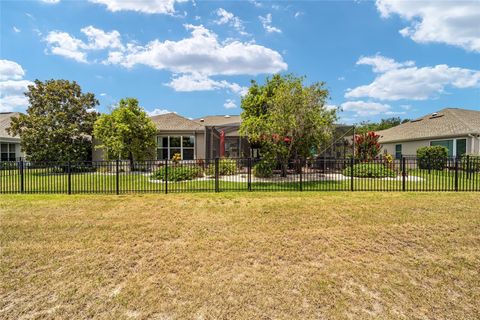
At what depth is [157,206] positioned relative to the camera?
23.0 feet

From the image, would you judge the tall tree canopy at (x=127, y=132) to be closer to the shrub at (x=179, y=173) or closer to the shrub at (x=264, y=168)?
the shrub at (x=179, y=173)

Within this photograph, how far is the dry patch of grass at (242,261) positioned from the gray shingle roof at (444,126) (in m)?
14.0

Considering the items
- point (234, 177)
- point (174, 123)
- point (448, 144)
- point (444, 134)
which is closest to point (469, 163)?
point (234, 177)

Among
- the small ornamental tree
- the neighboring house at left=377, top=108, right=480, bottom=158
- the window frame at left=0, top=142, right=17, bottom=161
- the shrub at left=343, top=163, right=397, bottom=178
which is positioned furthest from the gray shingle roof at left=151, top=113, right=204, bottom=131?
the neighboring house at left=377, top=108, right=480, bottom=158

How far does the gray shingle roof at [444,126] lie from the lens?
690 inches

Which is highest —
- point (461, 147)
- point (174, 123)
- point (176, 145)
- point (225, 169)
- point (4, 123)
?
point (4, 123)

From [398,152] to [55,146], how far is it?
2627 cm

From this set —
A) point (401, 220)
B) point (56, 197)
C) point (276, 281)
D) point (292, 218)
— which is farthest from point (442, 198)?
point (56, 197)

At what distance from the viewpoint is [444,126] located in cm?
1945

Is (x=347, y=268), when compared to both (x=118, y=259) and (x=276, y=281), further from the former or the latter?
(x=118, y=259)

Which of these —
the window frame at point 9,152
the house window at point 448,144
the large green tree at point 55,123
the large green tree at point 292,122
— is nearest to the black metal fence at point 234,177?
the large green tree at point 292,122

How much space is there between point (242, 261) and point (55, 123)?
19.4 m

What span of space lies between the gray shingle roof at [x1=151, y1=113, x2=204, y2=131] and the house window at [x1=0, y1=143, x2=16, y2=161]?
35.4 feet

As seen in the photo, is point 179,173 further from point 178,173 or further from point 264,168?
point 264,168
